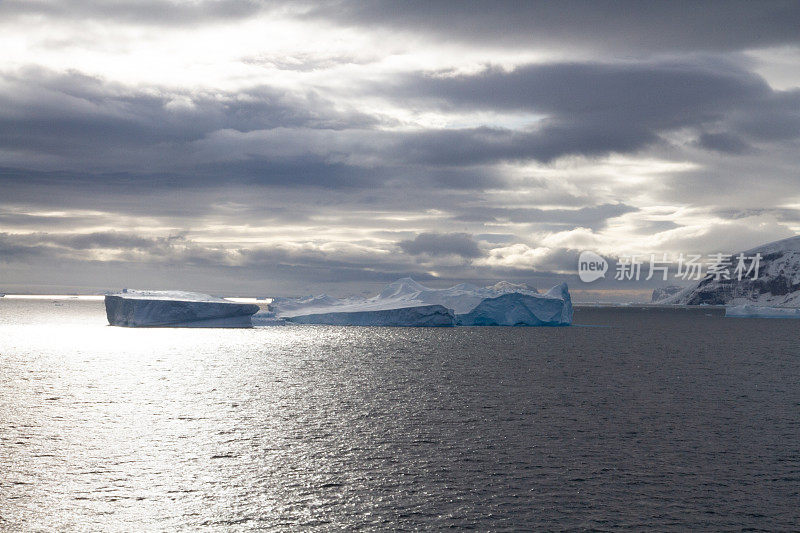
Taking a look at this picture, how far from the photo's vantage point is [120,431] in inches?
910

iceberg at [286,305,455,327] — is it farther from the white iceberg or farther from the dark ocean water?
the white iceberg

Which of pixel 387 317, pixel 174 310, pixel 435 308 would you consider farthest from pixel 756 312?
pixel 174 310

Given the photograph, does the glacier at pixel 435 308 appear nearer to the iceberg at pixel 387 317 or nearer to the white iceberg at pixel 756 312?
the iceberg at pixel 387 317

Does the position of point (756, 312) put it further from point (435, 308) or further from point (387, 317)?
point (387, 317)

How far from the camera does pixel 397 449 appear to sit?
804 inches

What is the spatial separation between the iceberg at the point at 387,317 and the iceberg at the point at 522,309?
15.3ft

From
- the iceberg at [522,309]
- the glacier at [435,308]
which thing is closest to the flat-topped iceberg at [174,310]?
the glacier at [435,308]

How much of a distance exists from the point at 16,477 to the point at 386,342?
60.9m

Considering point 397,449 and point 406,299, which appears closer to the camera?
point 397,449

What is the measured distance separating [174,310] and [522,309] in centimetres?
4441

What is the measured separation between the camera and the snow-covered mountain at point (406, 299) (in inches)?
3546

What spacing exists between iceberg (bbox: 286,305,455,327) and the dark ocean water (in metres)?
36.9

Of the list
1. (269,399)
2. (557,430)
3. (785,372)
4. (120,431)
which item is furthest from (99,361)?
(785,372)

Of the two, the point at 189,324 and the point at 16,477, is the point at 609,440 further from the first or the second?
the point at 189,324
